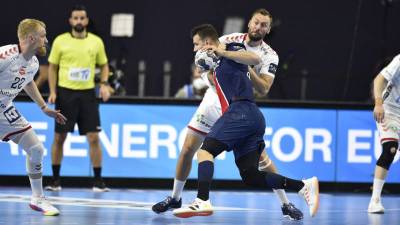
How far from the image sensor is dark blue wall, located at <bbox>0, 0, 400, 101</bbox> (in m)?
17.0

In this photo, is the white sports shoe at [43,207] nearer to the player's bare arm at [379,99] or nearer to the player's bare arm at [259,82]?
the player's bare arm at [259,82]

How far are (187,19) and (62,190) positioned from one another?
5790mm

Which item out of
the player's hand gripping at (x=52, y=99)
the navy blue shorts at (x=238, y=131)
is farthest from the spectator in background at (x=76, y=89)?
the navy blue shorts at (x=238, y=131)

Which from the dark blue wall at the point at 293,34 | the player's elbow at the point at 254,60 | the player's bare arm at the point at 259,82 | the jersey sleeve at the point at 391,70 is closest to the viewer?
the player's elbow at the point at 254,60

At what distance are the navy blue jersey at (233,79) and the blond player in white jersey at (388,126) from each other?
77.9 inches

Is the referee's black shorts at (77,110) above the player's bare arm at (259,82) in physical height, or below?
below

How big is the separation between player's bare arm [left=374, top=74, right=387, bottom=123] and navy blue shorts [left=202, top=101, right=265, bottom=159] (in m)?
1.64

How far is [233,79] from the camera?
845 centimetres

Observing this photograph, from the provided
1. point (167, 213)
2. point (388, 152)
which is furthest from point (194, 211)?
point (388, 152)

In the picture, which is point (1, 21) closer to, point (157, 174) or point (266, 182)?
point (157, 174)

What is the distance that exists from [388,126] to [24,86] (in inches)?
149

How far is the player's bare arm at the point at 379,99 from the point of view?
9602mm

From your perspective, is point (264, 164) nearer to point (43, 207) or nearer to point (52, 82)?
point (43, 207)

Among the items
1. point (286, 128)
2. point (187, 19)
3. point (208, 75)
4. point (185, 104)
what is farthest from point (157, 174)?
point (187, 19)
